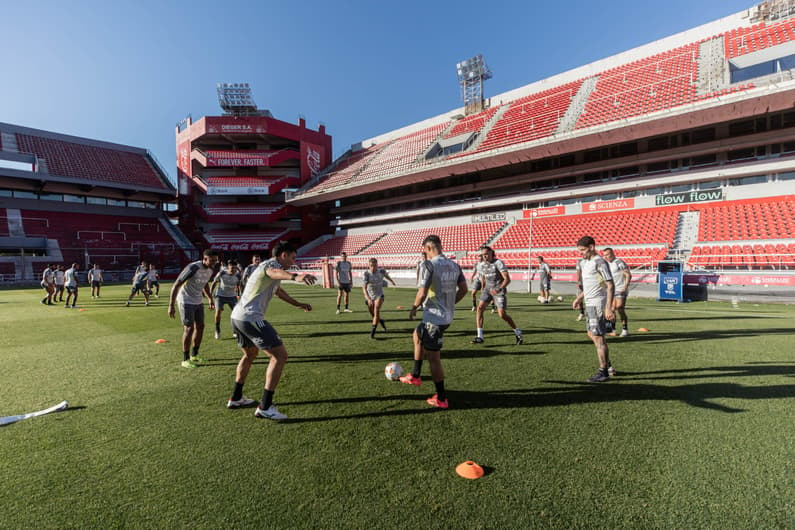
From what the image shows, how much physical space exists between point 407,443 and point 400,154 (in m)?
37.0

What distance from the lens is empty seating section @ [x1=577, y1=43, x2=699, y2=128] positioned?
22.1m

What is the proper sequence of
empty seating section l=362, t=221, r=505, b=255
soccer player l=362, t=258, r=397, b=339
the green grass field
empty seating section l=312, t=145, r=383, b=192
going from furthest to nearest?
empty seating section l=312, t=145, r=383, b=192
empty seating section l=362, t=221, r=505, b=255
soccer player l=362, t=258, r=397, b=339
the green grass field

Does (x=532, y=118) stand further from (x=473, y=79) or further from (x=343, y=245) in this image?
(x=343, y=245)

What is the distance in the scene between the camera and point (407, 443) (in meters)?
3.63

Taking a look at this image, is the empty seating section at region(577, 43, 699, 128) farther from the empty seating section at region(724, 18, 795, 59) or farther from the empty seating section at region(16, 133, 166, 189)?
the empty seating section at region(16, 133, 166, 189)

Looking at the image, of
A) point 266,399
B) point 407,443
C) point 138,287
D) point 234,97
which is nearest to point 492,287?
point 407,443

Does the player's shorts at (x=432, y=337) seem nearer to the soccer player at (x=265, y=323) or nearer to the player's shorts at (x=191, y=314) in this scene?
the soccer player at (x=265, y=323)

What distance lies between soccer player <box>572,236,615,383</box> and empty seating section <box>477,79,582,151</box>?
22.9m

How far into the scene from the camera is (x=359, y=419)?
13.8ft

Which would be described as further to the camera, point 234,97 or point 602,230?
point 234,97

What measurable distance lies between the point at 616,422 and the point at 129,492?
14.8 feet

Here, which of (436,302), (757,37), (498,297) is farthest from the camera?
(757,37)

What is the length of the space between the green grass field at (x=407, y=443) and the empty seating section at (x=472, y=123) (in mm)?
30964

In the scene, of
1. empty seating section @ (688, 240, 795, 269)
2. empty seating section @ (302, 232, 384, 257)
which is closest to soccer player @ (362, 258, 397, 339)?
empty seating section @ (688, 240, 795, 269)
